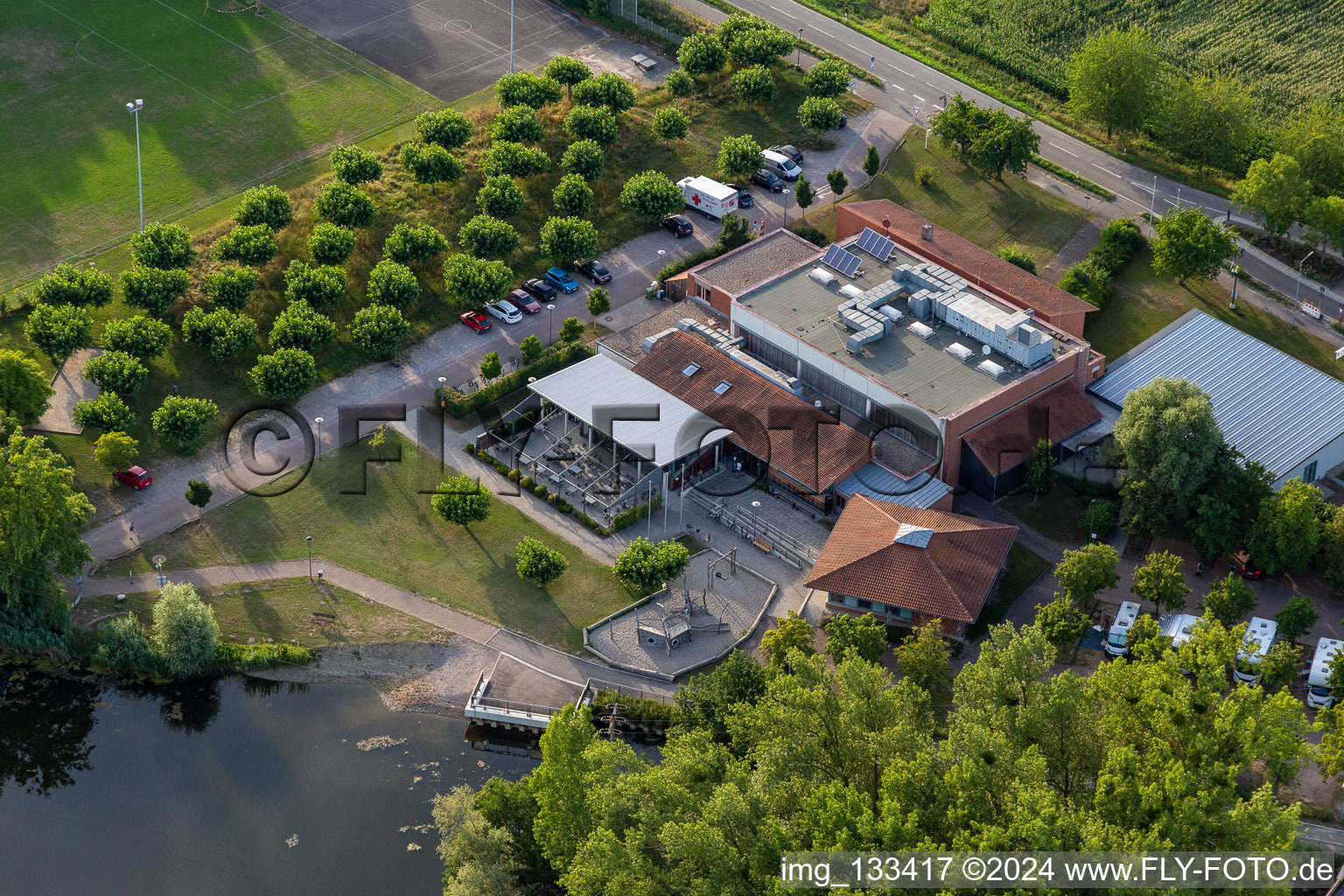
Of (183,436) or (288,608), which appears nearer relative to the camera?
(288,608)

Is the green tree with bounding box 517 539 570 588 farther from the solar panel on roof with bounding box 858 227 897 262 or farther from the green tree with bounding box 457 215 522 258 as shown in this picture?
the solar panel on roof with bounding box 858 227 897 262

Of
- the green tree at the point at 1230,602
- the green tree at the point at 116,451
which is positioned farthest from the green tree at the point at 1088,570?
the green tree at the point at 116,451

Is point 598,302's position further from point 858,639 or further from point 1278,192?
point 1278,192

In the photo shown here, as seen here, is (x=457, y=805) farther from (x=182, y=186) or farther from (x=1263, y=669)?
(x=182, y=186)

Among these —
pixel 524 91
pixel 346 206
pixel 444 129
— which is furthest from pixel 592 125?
pixel 346 206

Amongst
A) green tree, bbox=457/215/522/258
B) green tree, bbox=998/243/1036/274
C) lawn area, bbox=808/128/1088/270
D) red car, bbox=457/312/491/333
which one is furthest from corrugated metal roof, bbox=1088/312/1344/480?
green tree, bbox=457/215/522/258

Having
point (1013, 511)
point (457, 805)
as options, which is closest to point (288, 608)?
point (457, 805)

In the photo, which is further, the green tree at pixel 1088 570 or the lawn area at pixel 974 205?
the lawn area at pixel 974 205

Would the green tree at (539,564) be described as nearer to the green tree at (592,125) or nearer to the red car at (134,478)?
the red car at (134,478)
